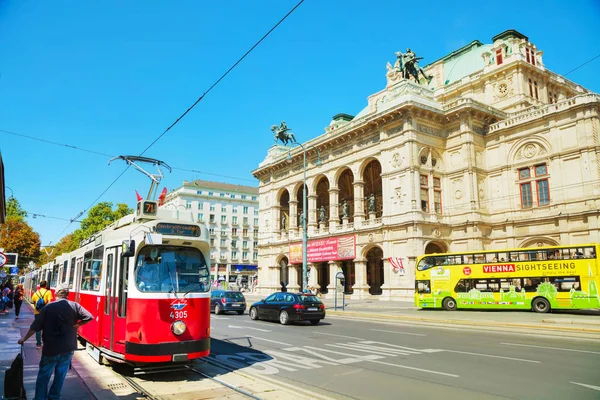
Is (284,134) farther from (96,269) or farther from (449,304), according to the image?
(96,269)

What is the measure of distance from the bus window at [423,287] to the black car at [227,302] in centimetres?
1138

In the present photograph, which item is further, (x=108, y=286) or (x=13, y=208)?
(x=13, y=208)

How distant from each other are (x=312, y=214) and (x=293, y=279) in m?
7.54

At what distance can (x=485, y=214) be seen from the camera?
120ft

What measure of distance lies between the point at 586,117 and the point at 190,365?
112ft

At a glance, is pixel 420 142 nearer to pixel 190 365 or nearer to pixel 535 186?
pixel 535 186

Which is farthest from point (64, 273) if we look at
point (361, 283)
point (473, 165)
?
point (473, 165)

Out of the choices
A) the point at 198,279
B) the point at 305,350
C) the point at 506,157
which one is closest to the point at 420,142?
the point at 506,157

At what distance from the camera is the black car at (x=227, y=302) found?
2473 centimetres

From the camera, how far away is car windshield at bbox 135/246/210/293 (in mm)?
8234

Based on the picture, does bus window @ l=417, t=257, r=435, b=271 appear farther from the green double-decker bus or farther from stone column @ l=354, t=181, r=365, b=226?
stone column @ l=354, t=181, r=365, b=226

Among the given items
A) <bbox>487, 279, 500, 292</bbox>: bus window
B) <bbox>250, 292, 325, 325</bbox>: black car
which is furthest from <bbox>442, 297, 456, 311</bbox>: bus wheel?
<bbox>250, 292, 325, 325</bbox>: black car

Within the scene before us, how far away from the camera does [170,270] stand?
8.46 meters

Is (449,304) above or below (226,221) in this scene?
below
